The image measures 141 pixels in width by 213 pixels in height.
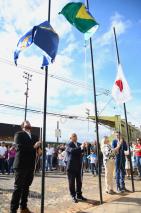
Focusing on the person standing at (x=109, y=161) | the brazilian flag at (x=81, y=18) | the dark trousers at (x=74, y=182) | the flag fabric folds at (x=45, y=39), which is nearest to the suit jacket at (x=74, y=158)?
the dark trousers at (x=74, y=182)

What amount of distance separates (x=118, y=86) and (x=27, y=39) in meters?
4.29

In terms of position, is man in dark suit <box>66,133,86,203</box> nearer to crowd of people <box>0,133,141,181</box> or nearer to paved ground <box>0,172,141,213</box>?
paved ground <box>0,172,141,213</box>

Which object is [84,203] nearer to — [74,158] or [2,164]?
[74,158]

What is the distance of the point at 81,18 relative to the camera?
29.1 feet

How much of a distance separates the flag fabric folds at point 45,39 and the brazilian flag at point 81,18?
180cm

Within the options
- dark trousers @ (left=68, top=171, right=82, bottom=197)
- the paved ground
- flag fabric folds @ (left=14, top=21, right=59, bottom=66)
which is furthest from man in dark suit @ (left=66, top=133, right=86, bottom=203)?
flag fabric folds @ (left=14, top=21, right=59, bottom=66)

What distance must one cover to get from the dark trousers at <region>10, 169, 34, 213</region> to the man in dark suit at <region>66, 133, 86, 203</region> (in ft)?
5.80

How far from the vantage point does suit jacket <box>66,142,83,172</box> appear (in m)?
8.23

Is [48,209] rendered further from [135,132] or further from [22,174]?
Answer: [135,132]

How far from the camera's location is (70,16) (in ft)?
28.9

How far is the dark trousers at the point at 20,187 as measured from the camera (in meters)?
6.30

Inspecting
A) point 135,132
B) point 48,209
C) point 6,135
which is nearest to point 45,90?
point 48,209

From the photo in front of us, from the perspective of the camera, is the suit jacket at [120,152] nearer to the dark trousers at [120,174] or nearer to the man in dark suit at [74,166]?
the dark trousers at [120,174]

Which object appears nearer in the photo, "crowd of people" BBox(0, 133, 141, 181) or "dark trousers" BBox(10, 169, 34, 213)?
"dark trousers" BBox(10, 169, 34, 213)
